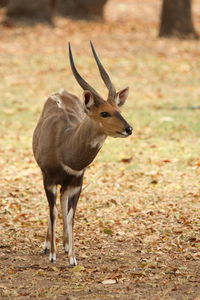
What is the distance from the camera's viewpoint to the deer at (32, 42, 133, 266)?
24.2ft

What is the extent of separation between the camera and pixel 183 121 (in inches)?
606

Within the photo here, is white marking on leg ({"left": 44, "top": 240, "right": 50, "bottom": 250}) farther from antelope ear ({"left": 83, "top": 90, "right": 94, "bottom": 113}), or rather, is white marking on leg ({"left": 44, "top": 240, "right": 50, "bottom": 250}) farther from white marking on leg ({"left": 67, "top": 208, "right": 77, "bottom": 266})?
antelope ear ({"left": 83, "top": 90, "right": 94, "bottom": 113})

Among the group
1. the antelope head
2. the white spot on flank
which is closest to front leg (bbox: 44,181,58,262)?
the white spot on flank

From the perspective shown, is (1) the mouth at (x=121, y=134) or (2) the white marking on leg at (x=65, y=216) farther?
(2) the white marking on leg at (x=65, y=216)

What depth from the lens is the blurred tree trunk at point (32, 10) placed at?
25000mm

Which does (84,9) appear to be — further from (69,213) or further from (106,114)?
(106,114)

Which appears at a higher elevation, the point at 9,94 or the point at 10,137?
the point at 10,137

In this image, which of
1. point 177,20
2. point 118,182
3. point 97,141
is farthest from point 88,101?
point 177,20

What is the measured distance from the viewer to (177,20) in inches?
944

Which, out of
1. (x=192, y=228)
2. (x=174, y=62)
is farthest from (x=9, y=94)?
(x=192, y=228)

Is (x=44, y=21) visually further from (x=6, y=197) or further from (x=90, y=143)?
(x=90, y=143)

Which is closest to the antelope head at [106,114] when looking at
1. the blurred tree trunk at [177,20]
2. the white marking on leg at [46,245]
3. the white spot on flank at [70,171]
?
the white spot on flank at [70,171]

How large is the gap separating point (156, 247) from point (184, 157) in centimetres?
451

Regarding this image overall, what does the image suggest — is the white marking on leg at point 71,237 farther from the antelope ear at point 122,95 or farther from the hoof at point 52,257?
the antelope ear at point 122,95
